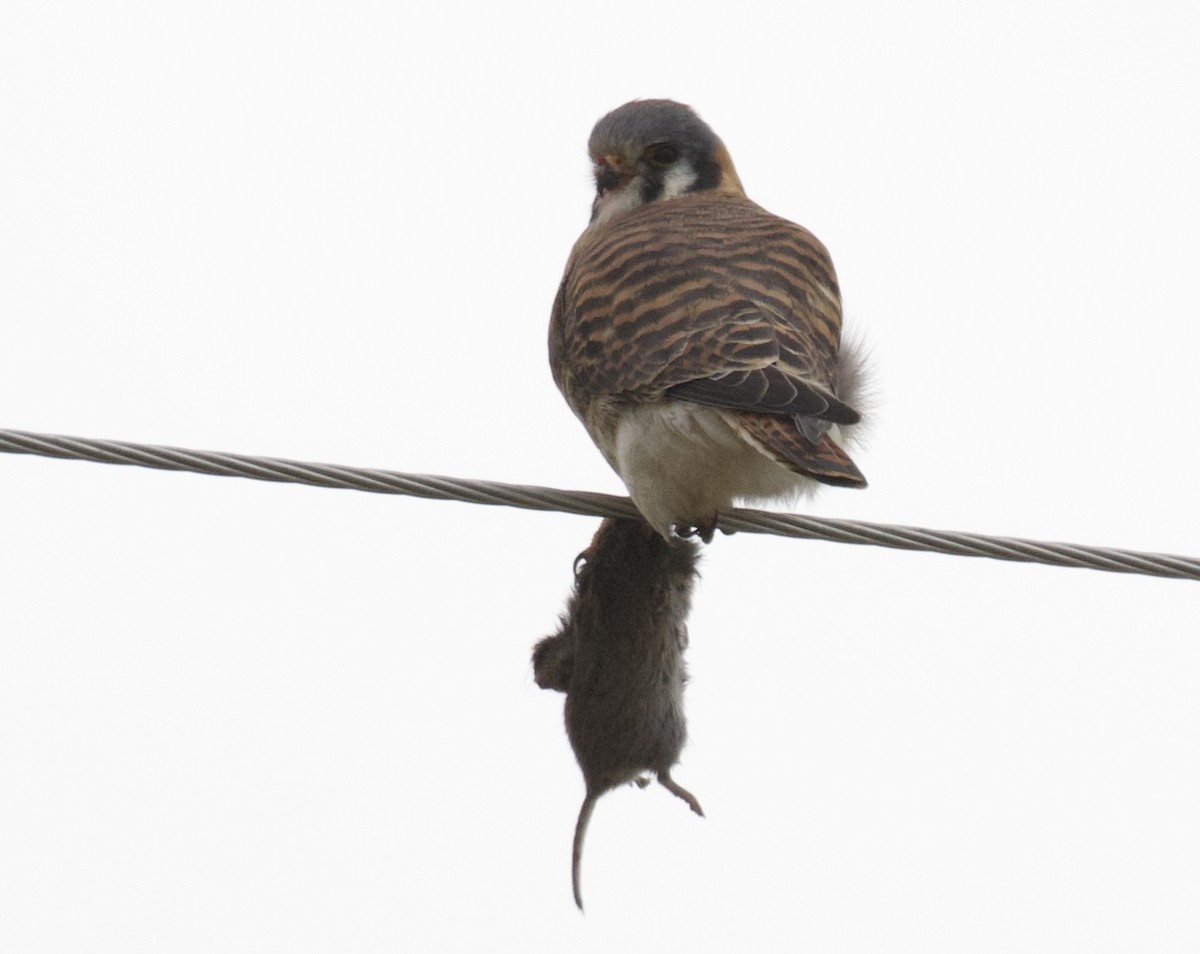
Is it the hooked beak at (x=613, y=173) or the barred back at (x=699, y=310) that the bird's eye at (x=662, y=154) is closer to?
the hooked beak at (x=613, y=173)

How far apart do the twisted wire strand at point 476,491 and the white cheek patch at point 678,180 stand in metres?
2.09

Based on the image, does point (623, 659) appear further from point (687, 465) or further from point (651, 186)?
point (651, 186)

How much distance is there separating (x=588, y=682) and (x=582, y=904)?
505 mm

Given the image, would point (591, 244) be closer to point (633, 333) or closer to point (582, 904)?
point (633, 333)

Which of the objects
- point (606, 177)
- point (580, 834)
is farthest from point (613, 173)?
point (580, 834)

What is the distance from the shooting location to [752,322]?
185 inches

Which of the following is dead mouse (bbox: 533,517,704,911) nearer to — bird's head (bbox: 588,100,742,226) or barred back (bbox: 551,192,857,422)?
barred back (bbox: 551,192,857,422)

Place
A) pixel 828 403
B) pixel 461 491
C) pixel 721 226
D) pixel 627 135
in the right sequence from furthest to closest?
1. pixel 627 135
2. pixel 721 226
3. pixel 828 403
4. pixel 461 491

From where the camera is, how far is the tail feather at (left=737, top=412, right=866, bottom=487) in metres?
4.17

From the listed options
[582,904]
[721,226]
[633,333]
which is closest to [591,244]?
[721,226]

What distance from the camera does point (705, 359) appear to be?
181 inches

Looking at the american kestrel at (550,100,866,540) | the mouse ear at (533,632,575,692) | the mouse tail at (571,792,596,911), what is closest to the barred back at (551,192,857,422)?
the american kestrel at (550,100,866,540)

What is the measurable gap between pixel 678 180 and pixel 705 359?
1.63 m

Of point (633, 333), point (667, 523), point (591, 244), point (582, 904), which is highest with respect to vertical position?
point (591, 244)
